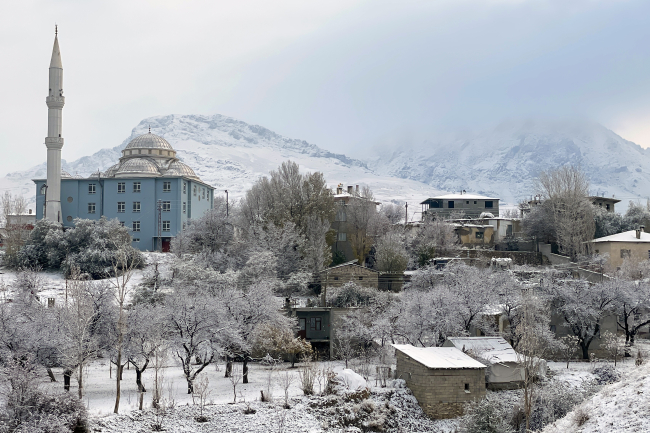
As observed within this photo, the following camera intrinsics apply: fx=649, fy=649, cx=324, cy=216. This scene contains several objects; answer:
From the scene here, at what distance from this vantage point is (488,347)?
30.7 m

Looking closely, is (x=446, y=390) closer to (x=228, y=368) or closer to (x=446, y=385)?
(x=446, y=385)

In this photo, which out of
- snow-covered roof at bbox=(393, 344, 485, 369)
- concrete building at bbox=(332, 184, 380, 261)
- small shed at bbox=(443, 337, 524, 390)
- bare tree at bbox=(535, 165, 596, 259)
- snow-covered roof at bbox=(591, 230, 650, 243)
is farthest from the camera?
concrete building at bbox=(332, 184, 380, 261)

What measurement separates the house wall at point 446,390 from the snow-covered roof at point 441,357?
20 centimetres

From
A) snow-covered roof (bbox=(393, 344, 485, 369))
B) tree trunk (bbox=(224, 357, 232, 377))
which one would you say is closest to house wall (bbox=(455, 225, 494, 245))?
snow-covered roof (bbox=(393, 344, 485, 369))

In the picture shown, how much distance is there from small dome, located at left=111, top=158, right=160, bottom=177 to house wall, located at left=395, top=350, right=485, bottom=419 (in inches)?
1538

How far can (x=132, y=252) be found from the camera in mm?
46938

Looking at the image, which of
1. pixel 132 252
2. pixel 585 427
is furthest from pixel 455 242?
pixel 585 427

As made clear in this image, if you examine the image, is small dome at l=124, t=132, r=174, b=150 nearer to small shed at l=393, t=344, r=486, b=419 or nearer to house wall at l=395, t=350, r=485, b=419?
small shed at l=393, t=344, r=486, b=419

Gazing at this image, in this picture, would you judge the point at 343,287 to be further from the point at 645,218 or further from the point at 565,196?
the point at 645,218

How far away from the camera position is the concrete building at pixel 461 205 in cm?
7062

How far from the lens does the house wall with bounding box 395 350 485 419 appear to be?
27.1m

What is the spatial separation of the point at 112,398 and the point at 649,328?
3258cm

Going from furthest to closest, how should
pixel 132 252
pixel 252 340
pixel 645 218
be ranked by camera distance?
pixel 645 218 < pixel 132 252 < pixel 252 340

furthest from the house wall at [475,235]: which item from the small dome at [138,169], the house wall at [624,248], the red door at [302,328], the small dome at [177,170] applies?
the small dome at [138,169]
